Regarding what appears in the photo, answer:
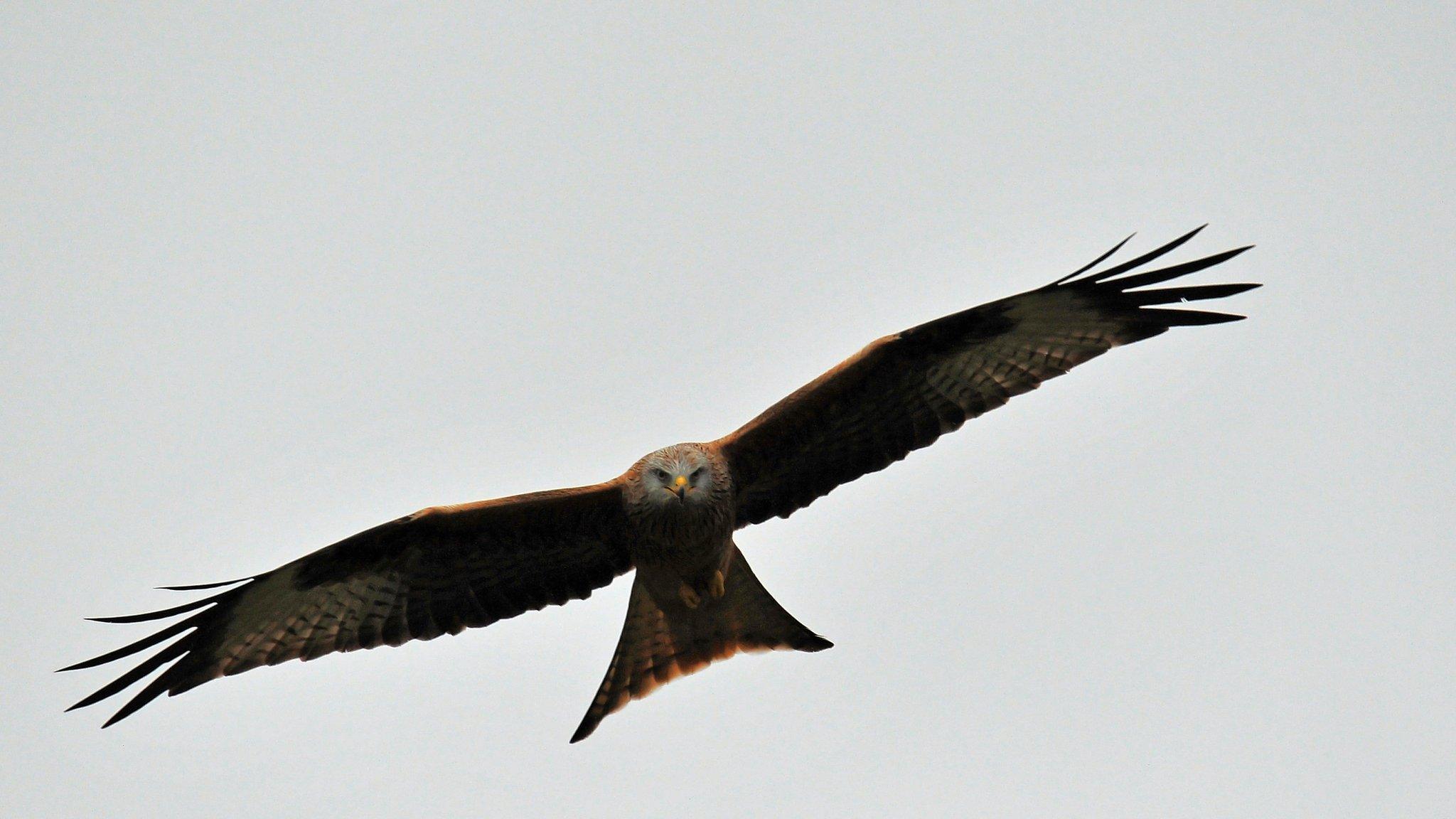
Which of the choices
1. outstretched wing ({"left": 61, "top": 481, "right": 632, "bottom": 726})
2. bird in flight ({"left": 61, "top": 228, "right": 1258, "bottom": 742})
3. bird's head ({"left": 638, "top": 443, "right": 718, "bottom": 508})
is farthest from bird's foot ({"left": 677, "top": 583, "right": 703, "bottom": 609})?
bird's head ({"left": 638, "top": 443, "right": 718, "bottom": 508})

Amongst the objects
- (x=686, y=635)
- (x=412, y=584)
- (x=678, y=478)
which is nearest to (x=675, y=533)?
(x=678, y=478)

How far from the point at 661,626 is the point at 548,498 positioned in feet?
3.47

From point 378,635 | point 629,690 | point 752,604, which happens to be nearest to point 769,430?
point 752,604

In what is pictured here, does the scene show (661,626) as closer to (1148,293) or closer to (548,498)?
(548,498)

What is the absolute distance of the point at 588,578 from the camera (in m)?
8.75

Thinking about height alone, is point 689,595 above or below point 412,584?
below

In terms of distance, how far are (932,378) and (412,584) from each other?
309cm

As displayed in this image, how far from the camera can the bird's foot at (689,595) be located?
8.42 metres

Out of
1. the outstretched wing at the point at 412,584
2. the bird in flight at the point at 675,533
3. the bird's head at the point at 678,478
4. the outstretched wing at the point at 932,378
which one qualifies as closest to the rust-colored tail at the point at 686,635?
the bird in flight at the point at 675,533

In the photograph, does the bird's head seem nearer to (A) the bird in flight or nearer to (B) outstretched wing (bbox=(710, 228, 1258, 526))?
(A) the bird in flight

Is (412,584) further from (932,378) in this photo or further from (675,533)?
(932,378)

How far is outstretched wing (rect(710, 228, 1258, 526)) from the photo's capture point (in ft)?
27.1

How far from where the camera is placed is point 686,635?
873 cm

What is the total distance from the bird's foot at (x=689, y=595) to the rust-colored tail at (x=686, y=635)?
0.07 meters
